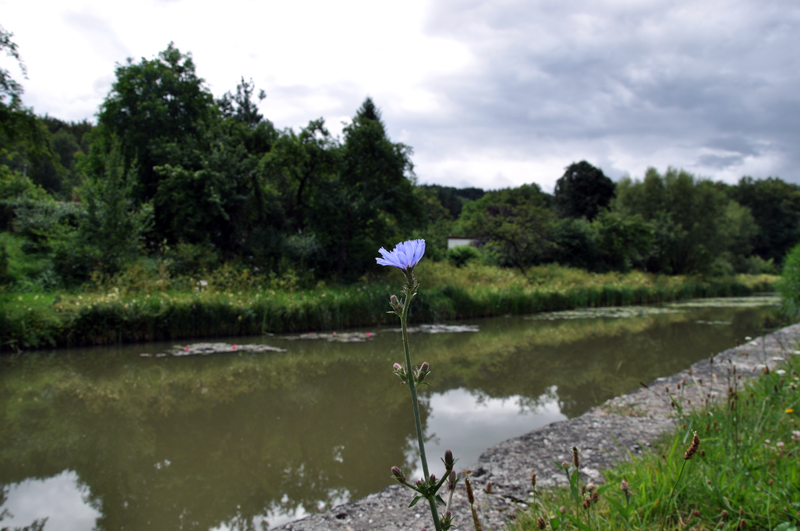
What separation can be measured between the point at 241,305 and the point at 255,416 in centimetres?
492

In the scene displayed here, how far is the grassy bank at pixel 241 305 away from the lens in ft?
25.2

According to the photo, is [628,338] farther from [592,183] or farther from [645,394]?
[592,183]

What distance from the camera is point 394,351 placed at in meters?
8.10

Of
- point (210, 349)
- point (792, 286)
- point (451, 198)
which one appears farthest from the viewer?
point (451, 198)

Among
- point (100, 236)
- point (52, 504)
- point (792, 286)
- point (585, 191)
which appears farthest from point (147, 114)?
point (585, 191)

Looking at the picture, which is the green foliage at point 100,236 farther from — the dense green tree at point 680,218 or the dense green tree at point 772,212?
the dense green tree at point 772,212

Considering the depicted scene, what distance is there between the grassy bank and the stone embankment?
6.98 m

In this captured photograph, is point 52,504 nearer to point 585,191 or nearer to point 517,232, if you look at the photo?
point 517,232

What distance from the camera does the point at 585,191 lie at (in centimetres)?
3541

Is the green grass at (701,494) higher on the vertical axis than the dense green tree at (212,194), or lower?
lower

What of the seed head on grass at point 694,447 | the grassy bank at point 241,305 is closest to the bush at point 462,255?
the grassy bank at point 241,305

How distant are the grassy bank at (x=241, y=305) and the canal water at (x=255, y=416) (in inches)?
20.8

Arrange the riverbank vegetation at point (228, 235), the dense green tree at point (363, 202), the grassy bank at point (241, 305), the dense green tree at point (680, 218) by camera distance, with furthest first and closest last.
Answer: the dense green tree at point (680, 218) < the dense green tree at point (363, 202) < the riverbank vegetation at point (228, 235) < the grassy bank at point (241, 305)

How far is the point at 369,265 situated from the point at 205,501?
1146cm
